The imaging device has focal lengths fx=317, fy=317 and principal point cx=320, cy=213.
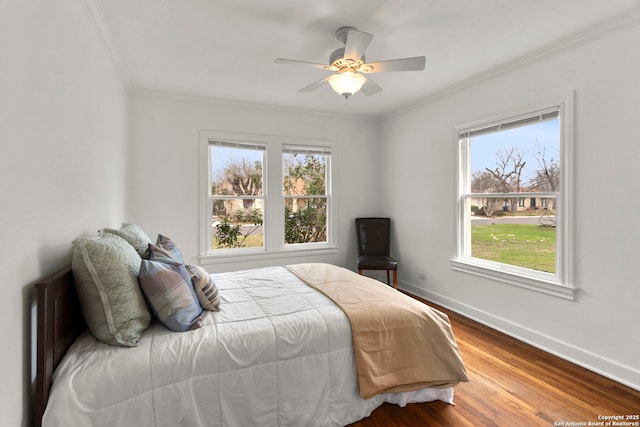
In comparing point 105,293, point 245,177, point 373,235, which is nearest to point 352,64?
point 105,293

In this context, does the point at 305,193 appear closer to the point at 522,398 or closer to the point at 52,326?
the point at 522,398

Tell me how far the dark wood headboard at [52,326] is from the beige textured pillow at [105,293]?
2.7 inches

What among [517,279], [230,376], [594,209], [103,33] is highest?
[103,33]

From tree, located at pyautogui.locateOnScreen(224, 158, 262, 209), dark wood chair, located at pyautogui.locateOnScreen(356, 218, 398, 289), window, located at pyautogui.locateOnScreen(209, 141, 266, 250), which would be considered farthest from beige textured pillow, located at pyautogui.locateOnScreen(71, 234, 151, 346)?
dark wood chair, located at pyautogui.locateOnScreen(356, 218, 398, 289)

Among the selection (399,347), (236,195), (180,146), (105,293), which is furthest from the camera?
(236,195)

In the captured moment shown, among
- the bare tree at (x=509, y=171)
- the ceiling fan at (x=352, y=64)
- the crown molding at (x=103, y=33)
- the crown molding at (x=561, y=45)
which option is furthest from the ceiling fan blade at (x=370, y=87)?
the crown molding at (x=103, y=33)

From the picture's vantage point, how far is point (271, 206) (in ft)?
14.2

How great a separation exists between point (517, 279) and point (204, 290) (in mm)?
2780

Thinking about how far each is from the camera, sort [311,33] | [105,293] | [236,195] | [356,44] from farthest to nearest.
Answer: [236,195], [311,33], [356,44], [105,293]

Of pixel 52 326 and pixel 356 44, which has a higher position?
pixel 356 44

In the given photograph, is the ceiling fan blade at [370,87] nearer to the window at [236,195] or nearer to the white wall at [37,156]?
the window at [236,195]

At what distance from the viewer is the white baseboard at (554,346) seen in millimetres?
2295

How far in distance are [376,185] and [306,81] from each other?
2.13m

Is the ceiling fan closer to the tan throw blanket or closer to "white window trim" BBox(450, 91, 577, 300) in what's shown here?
"white window trim" BBox(450, 91, 577, 300)
